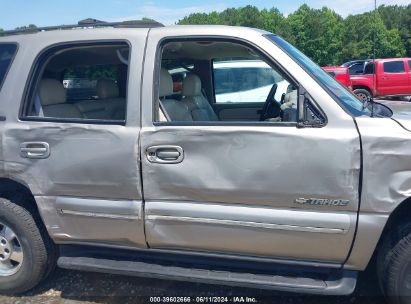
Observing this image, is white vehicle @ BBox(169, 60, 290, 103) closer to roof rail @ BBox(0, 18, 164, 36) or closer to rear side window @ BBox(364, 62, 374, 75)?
roof rail @ BBox(0, 18, 164, 36)

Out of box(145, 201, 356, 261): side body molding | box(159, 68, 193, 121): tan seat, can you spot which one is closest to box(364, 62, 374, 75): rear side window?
box(159, 68, 193, 121): tan seat

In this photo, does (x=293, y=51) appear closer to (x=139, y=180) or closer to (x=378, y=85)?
(x=139, y=180)

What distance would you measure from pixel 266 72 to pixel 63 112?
109 inches

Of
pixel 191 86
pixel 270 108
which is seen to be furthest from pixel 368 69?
pixel 191 86

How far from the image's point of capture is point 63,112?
3613 millimetres

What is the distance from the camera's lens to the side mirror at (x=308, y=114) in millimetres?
2807

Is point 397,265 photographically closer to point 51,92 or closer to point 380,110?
point 380,110

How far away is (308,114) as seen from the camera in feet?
9.30

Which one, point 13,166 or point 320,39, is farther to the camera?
→ point 320,39

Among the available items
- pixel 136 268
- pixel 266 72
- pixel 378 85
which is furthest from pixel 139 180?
pixel 378 85

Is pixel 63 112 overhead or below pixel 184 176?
overhead

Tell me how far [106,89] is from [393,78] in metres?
15.2

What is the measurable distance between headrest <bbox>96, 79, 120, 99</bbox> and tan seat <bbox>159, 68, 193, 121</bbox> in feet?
2.38

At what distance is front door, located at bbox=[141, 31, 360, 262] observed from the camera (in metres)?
2.77
